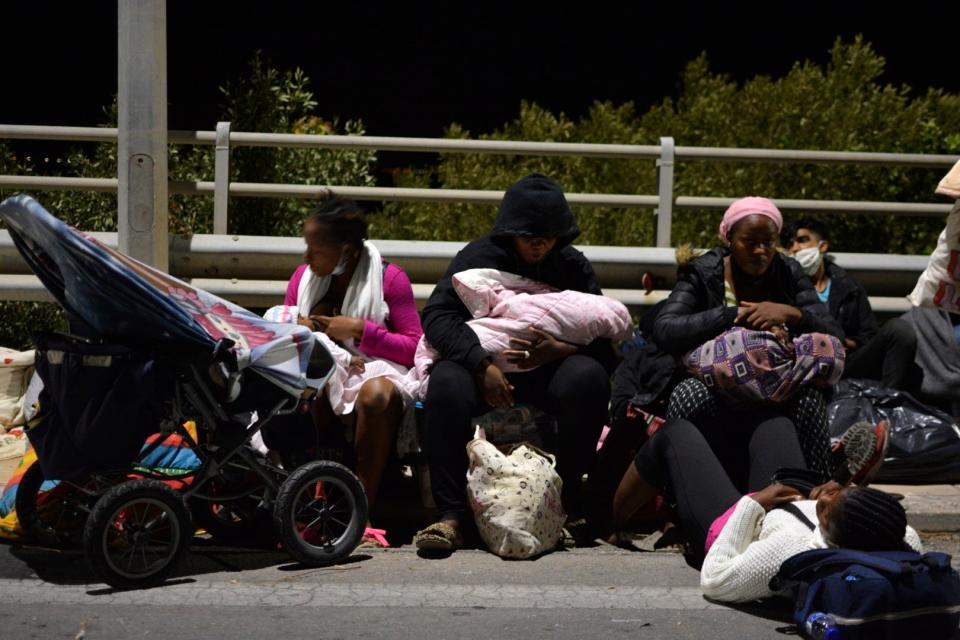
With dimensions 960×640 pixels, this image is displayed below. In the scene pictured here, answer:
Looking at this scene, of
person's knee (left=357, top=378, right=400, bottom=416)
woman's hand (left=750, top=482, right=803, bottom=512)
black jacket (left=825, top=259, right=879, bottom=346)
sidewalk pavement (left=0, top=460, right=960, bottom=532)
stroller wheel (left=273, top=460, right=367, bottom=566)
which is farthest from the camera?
black jacket (left=825, top=259, right=879, bottom=346)

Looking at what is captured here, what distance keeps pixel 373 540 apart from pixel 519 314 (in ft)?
3.69

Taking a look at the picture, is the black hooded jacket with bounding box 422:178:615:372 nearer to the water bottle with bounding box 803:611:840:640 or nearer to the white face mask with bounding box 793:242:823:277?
the white face mask with bounding box 793:242:823:277

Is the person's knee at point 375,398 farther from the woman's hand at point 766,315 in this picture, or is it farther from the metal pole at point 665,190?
the metal pole at point 665,190

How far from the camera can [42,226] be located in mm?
5238

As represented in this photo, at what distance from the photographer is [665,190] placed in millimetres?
8258

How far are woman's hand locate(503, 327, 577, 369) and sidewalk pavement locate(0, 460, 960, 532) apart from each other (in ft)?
5.75

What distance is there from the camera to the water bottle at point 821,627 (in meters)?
4.67

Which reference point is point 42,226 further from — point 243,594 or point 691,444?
point 691,444

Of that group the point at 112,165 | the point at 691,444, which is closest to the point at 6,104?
the point at 112,165

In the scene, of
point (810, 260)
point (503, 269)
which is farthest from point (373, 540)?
point (810, 260)

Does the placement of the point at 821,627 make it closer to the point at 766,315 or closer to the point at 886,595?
the point at 886,595

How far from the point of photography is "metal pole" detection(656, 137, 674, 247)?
820cm

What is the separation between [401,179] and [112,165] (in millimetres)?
2153

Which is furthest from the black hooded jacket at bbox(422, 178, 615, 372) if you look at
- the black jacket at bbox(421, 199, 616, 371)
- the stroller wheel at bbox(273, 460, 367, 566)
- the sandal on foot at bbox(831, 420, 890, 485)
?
the sandal on foot at bbox(831, 420, 890, 485)
